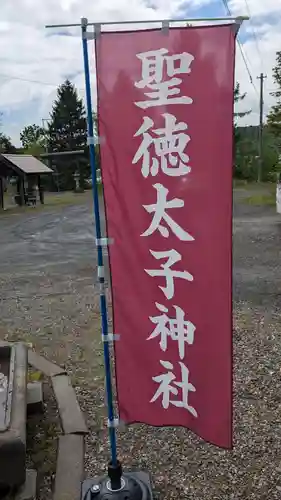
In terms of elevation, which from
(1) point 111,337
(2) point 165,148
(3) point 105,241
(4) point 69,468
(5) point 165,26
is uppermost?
(5) point 165,26

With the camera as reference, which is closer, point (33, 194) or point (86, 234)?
point (86, 234)

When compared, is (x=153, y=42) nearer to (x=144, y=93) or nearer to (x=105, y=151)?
(x=144, y=93)

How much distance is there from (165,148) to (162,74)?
13.6 inches

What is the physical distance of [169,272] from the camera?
93.4 inches

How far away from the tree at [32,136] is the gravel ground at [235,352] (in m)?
33.4

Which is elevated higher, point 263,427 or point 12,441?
point 12,441

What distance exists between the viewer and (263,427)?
11.4 ft

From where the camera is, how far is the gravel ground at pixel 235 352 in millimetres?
2973

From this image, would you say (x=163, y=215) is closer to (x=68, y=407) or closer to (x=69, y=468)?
(x=69, y=468)

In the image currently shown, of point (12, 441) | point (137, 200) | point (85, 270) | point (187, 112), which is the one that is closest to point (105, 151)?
point (137, 200)

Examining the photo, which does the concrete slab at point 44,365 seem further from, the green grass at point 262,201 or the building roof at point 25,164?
the building roof at point 25,164

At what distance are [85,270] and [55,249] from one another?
2.69m

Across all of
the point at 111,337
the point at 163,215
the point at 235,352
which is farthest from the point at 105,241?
the point at 235,352

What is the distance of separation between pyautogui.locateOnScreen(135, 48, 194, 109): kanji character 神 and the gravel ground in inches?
89.8
